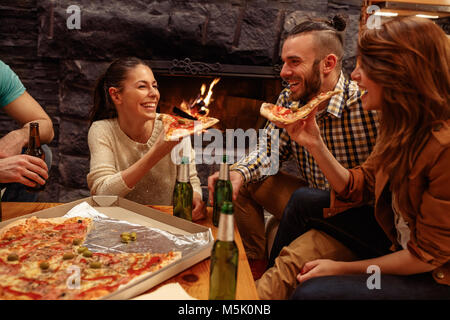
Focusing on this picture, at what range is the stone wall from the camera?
273 cm

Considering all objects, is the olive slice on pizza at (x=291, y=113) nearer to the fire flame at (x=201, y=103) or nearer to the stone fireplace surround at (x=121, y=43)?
the stone fireplace surround at (x=121, y=43)

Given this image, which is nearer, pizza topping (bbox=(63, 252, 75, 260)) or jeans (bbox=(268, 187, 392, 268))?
pizza topping (bbox=(63, 252, 75, 260))

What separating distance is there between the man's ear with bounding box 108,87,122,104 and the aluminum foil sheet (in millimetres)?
824

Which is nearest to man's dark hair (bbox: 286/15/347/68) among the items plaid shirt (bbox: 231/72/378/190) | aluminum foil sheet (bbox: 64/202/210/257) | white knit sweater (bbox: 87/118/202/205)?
plaid shirt (bbox: 231/72/378/190)

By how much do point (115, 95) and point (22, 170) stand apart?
734 mm

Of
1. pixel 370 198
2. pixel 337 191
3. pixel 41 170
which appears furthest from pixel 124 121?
pixel 370 198

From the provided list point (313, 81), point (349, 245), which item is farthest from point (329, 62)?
point (349, 245)

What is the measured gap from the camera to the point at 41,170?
1.29 meters

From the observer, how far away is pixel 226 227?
74cm

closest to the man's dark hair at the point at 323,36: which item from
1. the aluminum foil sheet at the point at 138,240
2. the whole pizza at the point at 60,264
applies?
the aluminum foil sheet at the point at 138,240

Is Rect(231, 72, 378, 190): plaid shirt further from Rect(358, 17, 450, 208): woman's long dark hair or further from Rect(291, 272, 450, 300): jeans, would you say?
Rect(291, 272, 450, 300): jeans

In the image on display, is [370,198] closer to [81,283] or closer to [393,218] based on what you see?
[393,218]

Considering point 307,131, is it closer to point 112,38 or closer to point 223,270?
point 223,270

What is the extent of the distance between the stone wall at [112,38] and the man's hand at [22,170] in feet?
5.44
